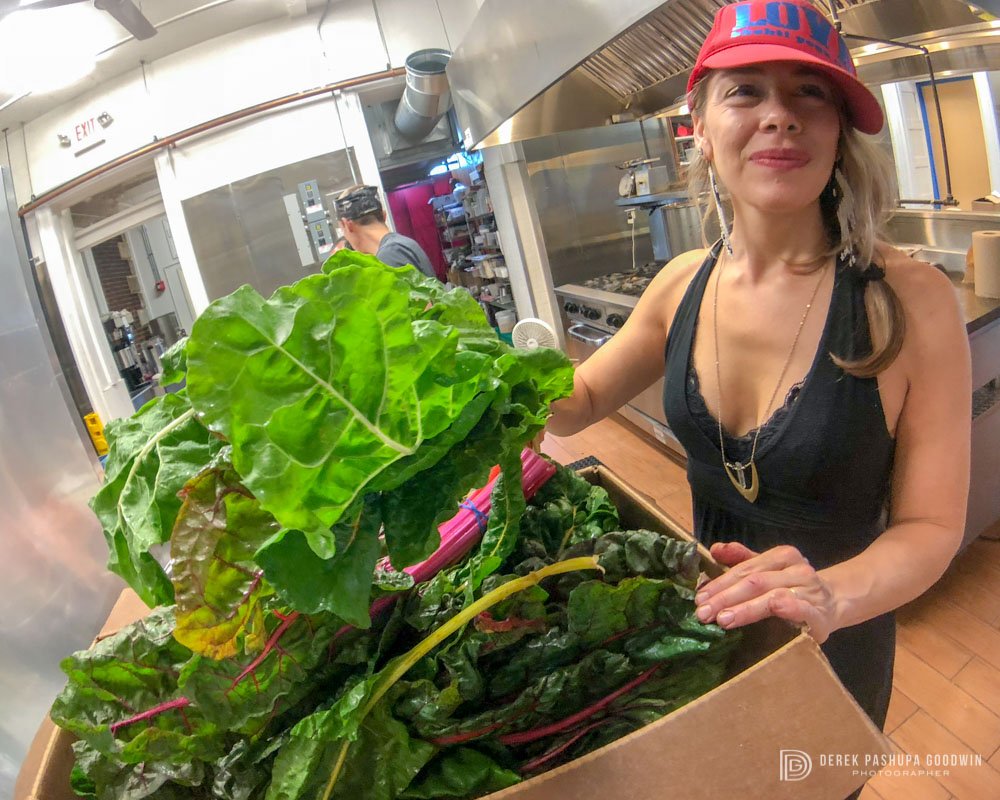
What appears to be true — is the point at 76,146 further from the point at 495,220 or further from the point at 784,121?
the point at 784,121

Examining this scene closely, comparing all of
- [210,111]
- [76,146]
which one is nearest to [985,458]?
[210,111]

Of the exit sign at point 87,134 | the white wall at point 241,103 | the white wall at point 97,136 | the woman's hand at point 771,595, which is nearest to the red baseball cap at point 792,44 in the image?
the woman's hand at point 771,595

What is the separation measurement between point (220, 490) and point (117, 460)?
17 cm

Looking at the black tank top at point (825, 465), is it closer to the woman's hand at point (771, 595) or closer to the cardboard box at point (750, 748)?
the woman's hand at point (771, 595)

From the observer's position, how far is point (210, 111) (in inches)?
185

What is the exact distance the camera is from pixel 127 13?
3.18m

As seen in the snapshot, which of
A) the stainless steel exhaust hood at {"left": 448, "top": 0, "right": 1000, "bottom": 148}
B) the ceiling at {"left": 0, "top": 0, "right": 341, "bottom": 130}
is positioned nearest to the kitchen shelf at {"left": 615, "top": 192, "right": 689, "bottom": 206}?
the stainless steel exhaust hood at {"left": 448, "top": 0, "right": 1000, "bottom": 148}

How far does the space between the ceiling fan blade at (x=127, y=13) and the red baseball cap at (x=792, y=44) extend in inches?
136

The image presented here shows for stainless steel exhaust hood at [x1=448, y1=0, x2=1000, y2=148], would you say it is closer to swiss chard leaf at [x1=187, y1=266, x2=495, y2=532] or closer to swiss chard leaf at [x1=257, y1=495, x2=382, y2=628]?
swiss chard leaf at [x1=187, y1=266, x2=495, y2=532]

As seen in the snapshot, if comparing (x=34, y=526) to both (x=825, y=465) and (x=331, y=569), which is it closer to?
(x=331, y=569)

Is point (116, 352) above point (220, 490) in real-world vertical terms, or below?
above

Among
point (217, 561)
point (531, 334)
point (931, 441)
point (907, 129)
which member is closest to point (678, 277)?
point (931, 441)

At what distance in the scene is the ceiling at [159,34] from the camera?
408 cm

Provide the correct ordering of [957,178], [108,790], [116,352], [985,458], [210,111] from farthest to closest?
[116,352] → [210,111] → [957,178] → [985,458] → [108,790]
